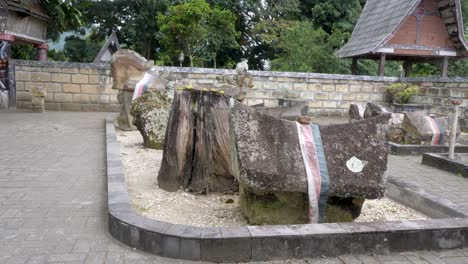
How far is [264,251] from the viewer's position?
111 inches

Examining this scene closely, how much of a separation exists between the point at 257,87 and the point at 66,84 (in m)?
5.90

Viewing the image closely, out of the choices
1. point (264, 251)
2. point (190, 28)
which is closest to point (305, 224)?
point (264, 251)

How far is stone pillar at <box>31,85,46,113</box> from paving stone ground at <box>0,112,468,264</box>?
12.8ft

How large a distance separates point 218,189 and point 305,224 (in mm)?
1556

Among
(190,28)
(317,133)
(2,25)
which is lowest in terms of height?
(317,133)

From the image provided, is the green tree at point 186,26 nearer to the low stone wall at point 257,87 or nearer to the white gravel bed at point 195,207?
the low stone wall at point 257,87

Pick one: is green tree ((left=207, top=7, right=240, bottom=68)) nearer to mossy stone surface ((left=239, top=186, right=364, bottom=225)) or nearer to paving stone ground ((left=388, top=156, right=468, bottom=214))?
paving stone ground ((left=388, top=156, right=468, bottom=214))

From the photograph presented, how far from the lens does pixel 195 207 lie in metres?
3.94

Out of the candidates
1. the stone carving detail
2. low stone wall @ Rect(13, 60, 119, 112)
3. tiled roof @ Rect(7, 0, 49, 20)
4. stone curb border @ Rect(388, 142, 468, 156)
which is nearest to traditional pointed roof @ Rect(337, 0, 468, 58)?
stone curb border @ Rect(388, 142, 468, 156)

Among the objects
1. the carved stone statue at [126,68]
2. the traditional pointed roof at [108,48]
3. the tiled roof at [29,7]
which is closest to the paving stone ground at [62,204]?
the carved stone statue at [126,68]

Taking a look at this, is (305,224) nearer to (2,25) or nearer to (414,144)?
(414,144)

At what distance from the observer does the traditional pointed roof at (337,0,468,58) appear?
14242 mm

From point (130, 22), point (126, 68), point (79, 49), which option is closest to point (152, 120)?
point (126, 68)

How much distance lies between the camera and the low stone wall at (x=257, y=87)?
11.8 metres
